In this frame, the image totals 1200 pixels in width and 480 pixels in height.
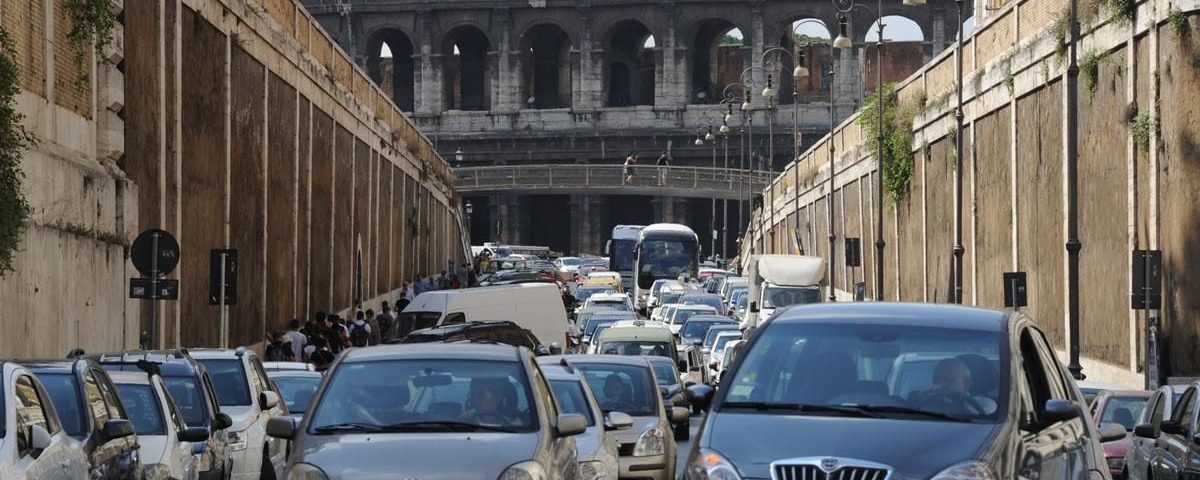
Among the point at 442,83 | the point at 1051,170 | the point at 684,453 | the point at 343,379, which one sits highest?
the point at 442,83

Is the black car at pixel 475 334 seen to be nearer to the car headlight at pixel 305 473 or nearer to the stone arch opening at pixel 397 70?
the car headlight at pixel 305 473

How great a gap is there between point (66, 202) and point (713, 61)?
4656 inches

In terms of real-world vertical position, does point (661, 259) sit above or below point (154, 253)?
above

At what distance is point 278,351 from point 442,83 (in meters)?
104

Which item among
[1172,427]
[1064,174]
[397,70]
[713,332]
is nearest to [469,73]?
[397,70]

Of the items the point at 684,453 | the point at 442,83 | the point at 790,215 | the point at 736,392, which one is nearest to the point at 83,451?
the point at 736,392

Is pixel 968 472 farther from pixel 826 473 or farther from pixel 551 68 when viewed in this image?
pixel 551 68

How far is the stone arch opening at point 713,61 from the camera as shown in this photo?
13912 cm

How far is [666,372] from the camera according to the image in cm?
2762

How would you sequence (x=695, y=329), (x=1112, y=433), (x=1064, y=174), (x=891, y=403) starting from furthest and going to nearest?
(x=695, y=329)
(x=1064, y=174)
(x=1112, y=433)
(x=891, y=403)

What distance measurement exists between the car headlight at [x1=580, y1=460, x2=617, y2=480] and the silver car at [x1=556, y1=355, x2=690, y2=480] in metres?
2.44

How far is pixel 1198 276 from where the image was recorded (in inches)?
1145

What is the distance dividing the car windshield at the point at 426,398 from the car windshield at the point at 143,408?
10.8 feet

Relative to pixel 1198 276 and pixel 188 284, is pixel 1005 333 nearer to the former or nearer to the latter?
pixel 1198 276
